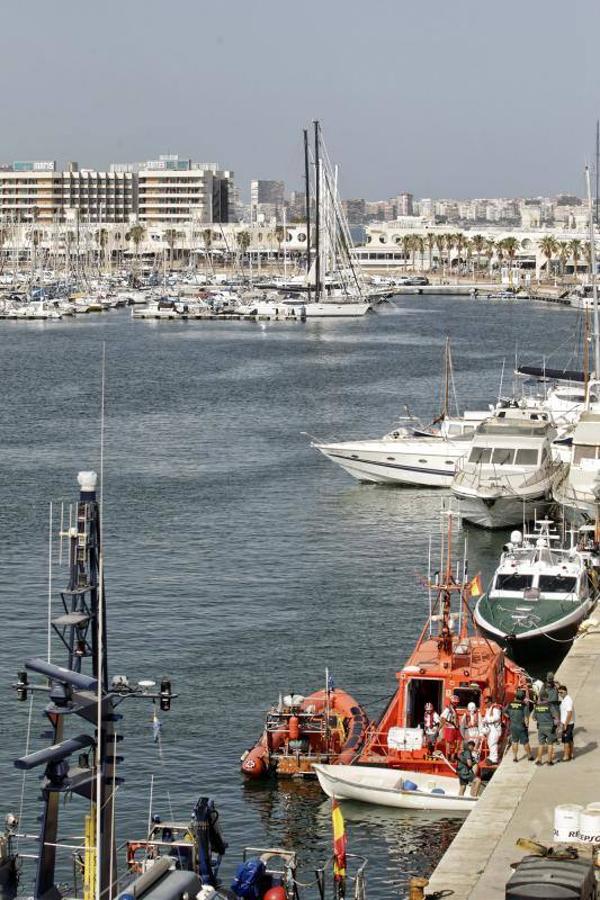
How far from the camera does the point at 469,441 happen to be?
190 feet

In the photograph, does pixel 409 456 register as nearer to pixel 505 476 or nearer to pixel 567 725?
pixel 505 476

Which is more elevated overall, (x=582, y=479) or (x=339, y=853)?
(x=582, y=479)

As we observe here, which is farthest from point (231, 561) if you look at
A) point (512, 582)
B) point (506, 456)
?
point (512, 582)

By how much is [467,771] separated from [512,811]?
3449 millimetres

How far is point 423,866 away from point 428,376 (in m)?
82.7

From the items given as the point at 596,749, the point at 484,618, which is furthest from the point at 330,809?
the point at 484,618

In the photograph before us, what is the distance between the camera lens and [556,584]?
120ft

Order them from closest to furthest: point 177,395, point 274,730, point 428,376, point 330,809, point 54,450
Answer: point 330,809 < point 274,730 < point 54,450 < point 177,395 < point 428,376

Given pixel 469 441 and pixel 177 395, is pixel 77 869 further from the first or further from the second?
pixel 177 395

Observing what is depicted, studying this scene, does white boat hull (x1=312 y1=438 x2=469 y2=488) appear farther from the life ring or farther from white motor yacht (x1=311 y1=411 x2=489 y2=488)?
the life ring

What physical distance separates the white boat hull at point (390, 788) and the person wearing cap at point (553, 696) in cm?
188

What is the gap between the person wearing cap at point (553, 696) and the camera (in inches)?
1027

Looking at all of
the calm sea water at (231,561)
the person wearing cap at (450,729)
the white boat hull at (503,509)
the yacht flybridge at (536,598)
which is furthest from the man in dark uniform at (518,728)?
the white boat hull at (503,509)

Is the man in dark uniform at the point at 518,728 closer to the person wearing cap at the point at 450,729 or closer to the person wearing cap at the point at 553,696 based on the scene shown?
the person wearing cap at the point at 553,696
